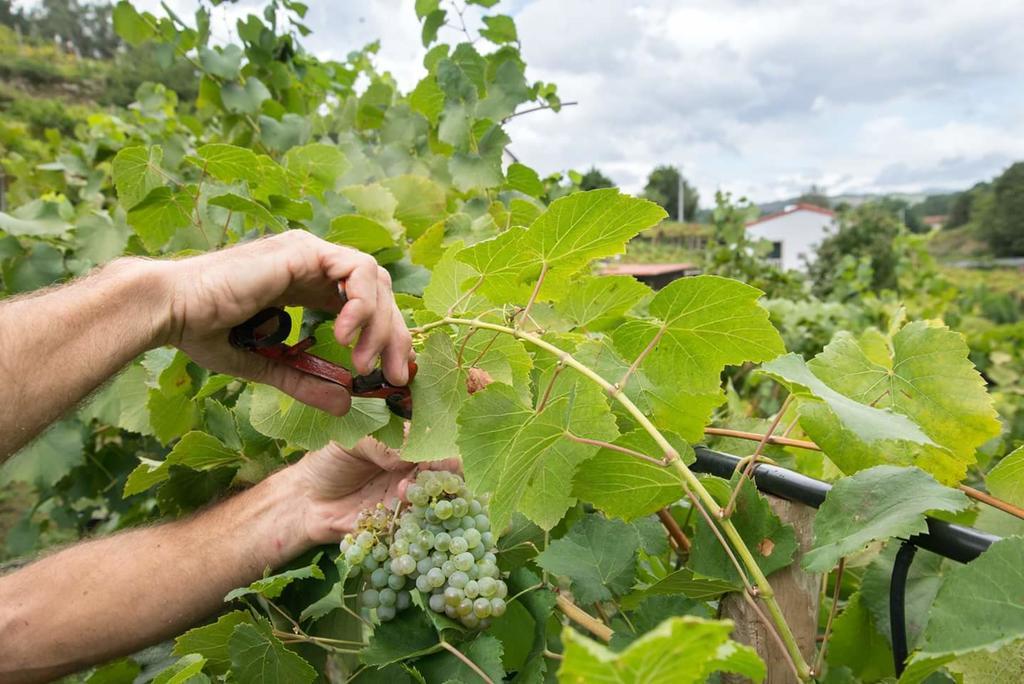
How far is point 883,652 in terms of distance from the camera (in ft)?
2.89

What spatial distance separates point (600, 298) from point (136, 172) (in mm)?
1059

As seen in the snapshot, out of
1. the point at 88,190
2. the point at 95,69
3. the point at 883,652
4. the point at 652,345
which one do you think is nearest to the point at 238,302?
the point at 652,345

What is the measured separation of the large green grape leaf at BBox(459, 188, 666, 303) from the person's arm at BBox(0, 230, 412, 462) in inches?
5.1

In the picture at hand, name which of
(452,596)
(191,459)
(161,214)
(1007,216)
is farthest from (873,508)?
(1007,216)

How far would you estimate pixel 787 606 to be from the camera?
841mm

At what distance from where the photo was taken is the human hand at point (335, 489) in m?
1.17

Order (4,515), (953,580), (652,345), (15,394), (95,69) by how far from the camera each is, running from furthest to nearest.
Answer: (95,69) → (4,515) → (15,394) → (652,345) → (953,580)

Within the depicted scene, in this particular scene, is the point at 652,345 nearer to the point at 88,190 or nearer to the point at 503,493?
the point at 503,493

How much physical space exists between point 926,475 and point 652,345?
29 cm

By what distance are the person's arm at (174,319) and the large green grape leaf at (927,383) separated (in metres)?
0.55

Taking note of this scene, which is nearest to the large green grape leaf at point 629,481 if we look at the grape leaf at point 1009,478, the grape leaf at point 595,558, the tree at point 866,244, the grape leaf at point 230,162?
the grape leaf at point 595,558

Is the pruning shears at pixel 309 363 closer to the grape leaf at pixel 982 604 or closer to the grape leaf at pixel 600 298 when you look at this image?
the grape leaf at pixel 600 298

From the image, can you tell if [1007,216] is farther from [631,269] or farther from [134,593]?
[134,593]

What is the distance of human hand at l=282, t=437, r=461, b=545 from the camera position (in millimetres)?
1168
